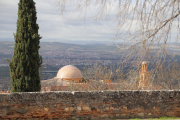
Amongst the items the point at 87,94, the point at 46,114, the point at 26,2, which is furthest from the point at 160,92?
the point at 26,2

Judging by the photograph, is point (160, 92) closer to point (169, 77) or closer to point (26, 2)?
point (26, 2)

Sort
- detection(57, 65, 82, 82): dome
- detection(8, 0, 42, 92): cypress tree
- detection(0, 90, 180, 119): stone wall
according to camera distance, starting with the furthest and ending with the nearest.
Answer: detection(57, 65, 82, 82): dome, detection(8, 0, 42, 92): cypress tree, detection(0, 90, 180, 119): stone wall

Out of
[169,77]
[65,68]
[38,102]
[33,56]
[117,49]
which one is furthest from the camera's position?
[65,68]

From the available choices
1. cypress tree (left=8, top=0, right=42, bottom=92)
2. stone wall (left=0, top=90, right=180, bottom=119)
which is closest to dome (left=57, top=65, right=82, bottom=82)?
cypress tree (left=8, top=0, right=42, bottom=92)

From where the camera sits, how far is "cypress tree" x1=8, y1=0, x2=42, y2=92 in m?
8.81

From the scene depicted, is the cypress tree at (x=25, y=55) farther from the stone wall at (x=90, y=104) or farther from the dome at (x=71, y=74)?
the dome at (x=71, y=74)

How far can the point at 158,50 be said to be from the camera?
14.1ft

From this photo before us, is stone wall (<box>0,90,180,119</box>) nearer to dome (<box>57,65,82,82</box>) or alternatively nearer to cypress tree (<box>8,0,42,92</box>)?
cypress tree (<box>8,0,42,92</box>)

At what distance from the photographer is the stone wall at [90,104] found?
6.58 meters

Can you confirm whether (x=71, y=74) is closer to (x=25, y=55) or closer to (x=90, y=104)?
(x=25, y=55)

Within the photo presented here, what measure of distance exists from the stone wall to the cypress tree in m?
2.20

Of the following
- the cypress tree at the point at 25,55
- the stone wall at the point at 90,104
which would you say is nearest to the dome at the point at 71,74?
the cypress tree at the point at 25,55

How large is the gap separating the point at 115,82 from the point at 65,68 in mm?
11249

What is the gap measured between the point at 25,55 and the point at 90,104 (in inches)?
156
